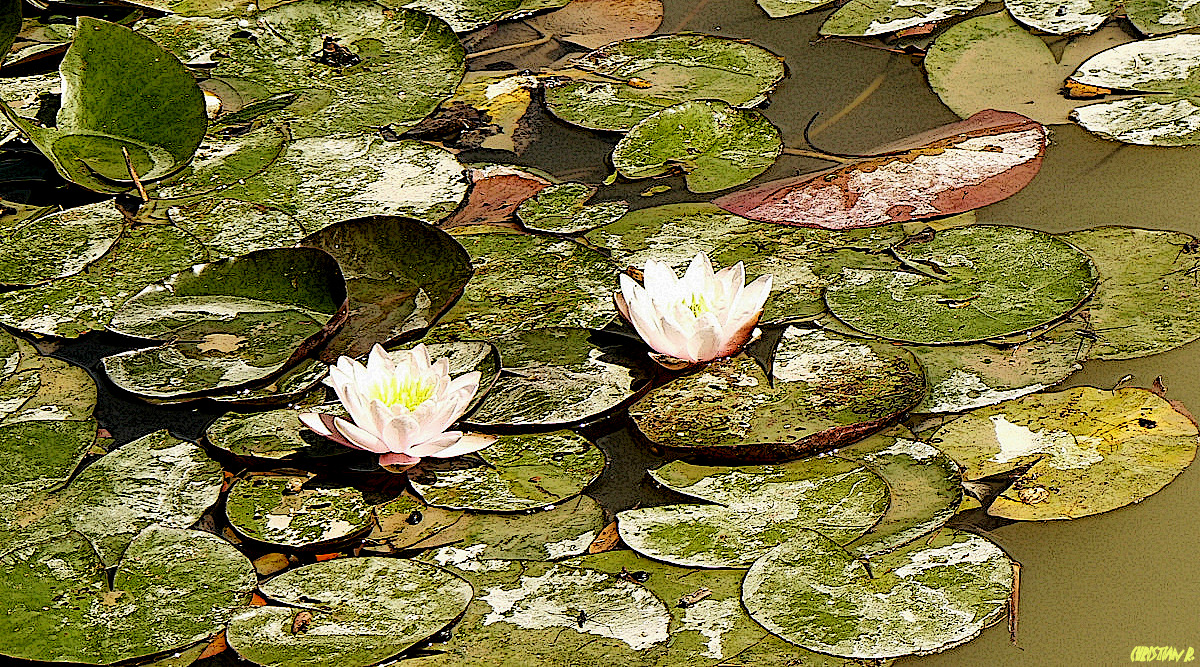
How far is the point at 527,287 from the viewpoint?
2.10 metres

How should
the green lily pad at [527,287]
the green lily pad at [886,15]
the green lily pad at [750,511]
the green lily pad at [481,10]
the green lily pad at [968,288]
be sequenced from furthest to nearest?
1. the green lily pad at [481,10]
2. the green lily pad at [886,15]
3. the green lily pad at [527,287]
4. the green lily pad at [968,288]
5. the green lily pad at [750,511]

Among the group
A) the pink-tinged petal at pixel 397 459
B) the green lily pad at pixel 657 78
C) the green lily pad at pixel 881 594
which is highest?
the green lily pad at pixel 657 78

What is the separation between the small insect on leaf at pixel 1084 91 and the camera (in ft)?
8.44

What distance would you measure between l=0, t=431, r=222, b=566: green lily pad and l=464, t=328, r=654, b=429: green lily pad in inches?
16.4

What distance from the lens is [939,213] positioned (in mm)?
2209

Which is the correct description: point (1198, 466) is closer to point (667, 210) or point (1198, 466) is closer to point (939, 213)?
point (939, 213)

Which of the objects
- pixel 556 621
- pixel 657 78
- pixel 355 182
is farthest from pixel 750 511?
pixel 657 78

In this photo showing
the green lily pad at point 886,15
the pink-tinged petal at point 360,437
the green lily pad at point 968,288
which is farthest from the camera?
the green lily pad at point 886,15

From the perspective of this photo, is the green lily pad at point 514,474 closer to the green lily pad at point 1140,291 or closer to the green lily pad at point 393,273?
the green lily pad at point 393,273

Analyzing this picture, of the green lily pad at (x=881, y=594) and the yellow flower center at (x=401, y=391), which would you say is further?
the yellow flower center at (x=401, y=391)

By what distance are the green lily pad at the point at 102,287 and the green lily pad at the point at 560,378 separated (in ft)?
2.30

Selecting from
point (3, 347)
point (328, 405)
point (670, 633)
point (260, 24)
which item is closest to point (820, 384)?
point (670, 633)

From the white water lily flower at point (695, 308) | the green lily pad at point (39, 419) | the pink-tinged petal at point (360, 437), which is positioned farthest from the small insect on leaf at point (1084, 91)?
the green lily pad at point (39, 419)

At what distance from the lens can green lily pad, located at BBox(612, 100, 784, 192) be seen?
240cm
